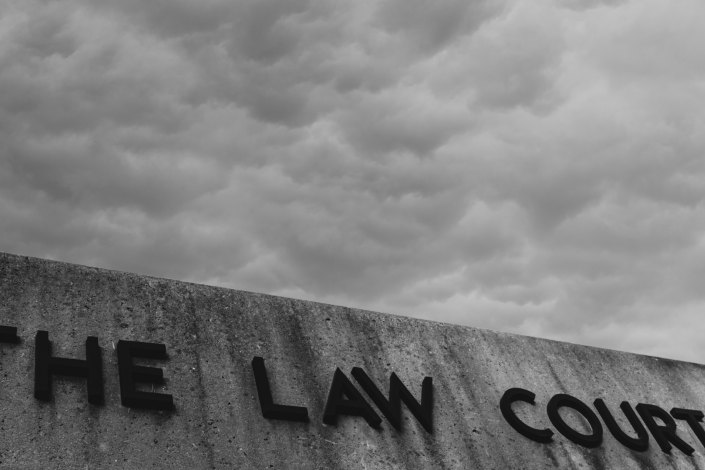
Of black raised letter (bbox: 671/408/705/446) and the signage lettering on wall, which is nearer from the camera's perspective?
the signage lettering on wall

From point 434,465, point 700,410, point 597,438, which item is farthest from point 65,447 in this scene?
point 700,410

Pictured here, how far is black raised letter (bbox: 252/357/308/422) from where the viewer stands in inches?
199

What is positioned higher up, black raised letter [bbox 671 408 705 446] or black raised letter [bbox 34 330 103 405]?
black raised letter [bbox 34 330 103 405]

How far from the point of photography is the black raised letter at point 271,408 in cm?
507

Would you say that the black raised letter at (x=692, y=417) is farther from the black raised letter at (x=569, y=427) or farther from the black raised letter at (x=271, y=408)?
the black raised letter at (x=271, y=408)

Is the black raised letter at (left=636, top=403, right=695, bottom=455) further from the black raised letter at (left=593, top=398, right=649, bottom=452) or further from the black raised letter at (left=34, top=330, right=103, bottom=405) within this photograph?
the black raised letter at (left=34, top=330, right=103, bottom=405)

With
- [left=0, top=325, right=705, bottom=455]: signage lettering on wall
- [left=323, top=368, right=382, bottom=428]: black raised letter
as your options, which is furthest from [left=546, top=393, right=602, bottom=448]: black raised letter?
[left=323, top=368, right=382, bottom=428]: black raised letter

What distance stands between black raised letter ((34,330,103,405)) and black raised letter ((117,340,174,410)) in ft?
0.50

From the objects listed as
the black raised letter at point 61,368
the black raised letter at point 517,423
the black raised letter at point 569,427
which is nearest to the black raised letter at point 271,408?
the black raised letter at point 61,368

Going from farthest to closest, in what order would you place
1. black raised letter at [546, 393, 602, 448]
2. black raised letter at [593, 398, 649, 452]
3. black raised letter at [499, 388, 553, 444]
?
1. black raised letter at [593, 398, 649, 452]
2. black raised letter at [546, 393, 602, 448]
3. black raised letter at [499, 388, 553, 444]

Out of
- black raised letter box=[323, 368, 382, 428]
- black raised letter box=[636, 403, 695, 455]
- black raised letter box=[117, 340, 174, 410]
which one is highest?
black raised letter box=[117, 340, 174, 410]

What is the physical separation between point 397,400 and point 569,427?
1700mm

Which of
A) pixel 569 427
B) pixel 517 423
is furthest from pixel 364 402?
pixel 569 427

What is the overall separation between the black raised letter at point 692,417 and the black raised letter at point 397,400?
9.84ft
